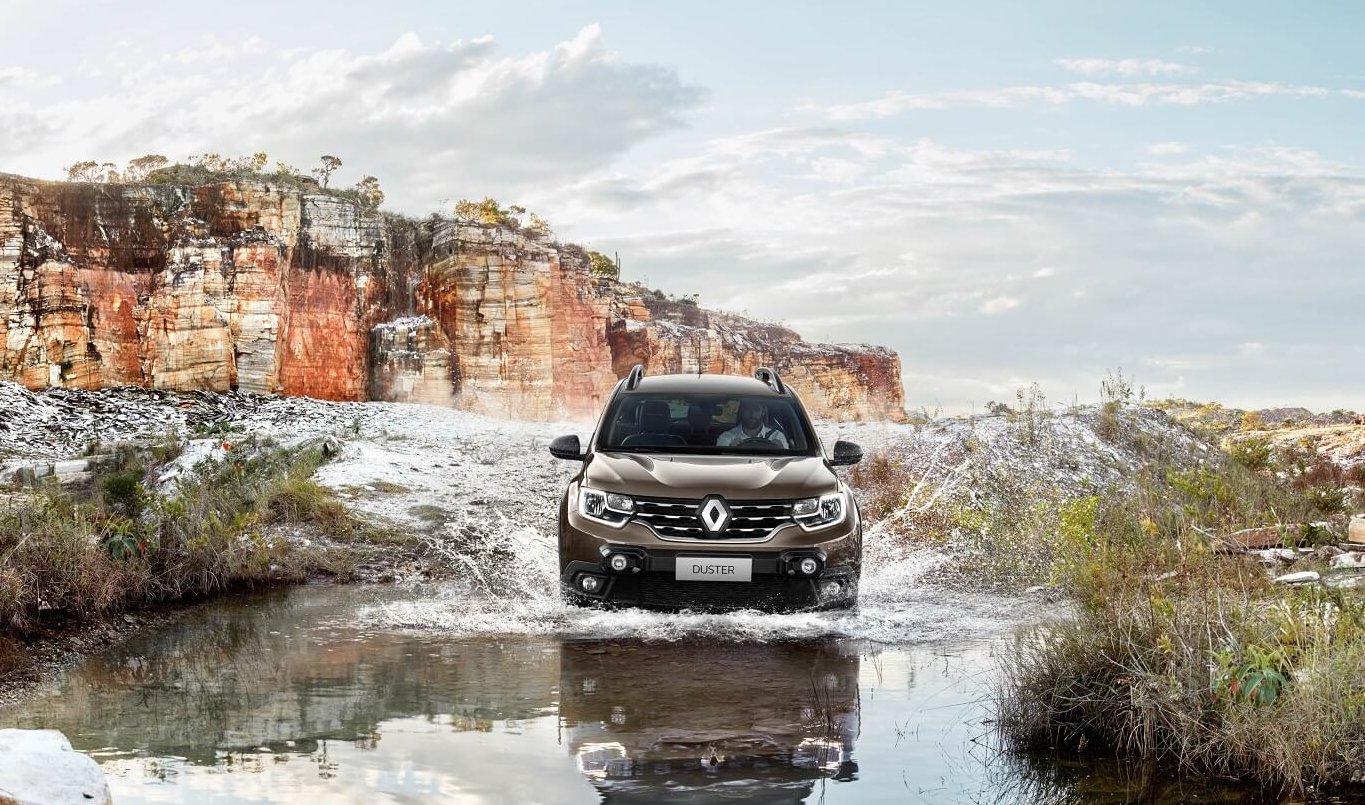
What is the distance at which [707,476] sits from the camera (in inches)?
353

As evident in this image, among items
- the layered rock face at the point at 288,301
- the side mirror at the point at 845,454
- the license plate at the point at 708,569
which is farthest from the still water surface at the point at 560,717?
the layered rock face at the point at 288,301

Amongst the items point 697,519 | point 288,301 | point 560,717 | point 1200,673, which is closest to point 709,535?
point 697,519

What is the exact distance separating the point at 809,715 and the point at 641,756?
4.21ft

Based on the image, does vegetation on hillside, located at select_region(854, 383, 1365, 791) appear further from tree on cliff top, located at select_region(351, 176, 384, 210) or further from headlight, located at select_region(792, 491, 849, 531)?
tree on cliff top, located at select_region(351, 176, 384, 210)

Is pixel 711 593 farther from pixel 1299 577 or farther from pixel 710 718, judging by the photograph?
pixel 1299 577

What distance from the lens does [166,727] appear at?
670cm

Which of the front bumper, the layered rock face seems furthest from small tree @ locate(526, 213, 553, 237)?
the front bumper

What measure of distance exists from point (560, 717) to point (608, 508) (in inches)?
91.1

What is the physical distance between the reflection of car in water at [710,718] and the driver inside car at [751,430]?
1.92 metres

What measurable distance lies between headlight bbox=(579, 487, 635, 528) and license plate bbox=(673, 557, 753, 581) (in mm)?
522

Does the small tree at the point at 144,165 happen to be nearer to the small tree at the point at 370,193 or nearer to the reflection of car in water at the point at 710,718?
the small tree at the point at 370,193

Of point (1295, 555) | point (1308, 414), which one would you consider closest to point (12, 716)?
point (1295, 555)

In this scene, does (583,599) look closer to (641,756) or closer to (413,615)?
(413,615)

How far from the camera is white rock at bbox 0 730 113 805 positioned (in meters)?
4.31
